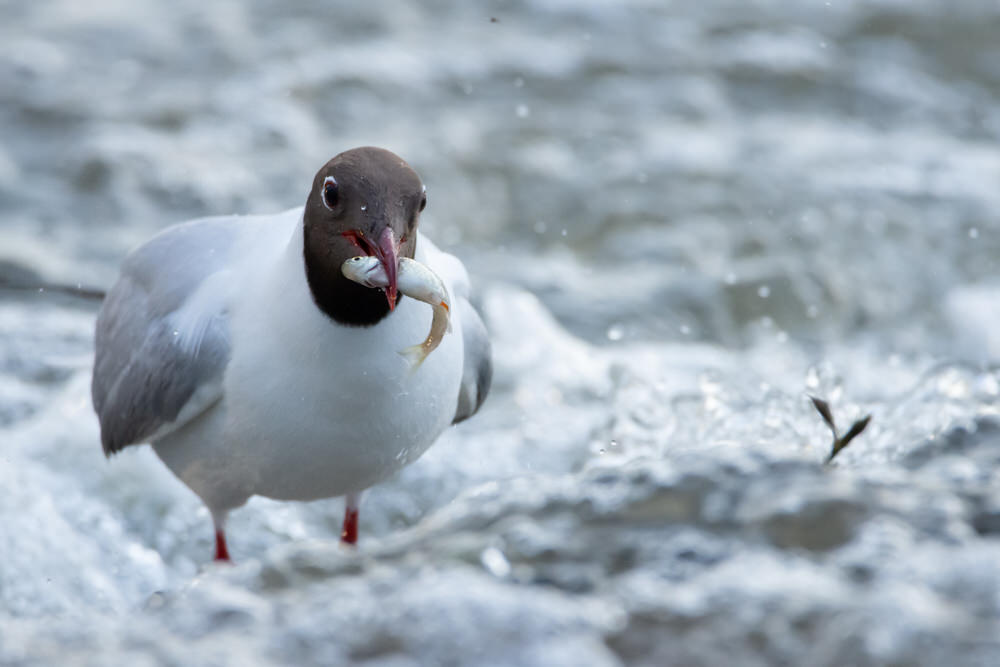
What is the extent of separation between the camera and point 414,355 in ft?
9.23

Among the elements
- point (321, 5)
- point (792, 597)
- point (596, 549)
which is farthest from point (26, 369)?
point (321, 5)

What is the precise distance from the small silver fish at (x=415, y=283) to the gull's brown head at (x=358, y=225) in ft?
0.06

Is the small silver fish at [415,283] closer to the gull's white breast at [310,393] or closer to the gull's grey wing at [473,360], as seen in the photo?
the gull's white breast at [310,393]

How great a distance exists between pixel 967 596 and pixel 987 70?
6187mm

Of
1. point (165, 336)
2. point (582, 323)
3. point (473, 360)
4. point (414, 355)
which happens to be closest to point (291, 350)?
point (414, 355)

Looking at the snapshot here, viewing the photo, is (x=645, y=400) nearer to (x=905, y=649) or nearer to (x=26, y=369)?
(x=26, y=369)

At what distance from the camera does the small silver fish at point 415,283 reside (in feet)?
8.15

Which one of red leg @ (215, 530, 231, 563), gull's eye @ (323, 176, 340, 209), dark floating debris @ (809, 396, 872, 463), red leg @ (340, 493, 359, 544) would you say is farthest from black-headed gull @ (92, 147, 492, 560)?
dark floating debris @ (809, 396, 872, 463)

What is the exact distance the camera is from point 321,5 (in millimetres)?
8180

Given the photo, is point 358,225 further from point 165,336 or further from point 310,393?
point 165,336

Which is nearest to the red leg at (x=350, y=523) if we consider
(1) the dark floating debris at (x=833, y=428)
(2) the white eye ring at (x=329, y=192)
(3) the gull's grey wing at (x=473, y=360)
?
(3) the gull's grey wing at (x=473, y=360)

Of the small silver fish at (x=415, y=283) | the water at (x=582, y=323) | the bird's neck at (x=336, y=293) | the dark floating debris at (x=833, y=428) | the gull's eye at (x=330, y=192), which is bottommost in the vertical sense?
the water at (x=582, y=323)

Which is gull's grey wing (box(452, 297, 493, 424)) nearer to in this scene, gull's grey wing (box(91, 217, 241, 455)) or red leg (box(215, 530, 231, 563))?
gull's grey wing (box(91, 217, 241, 455))

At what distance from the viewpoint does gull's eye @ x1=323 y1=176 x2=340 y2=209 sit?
265 cm
